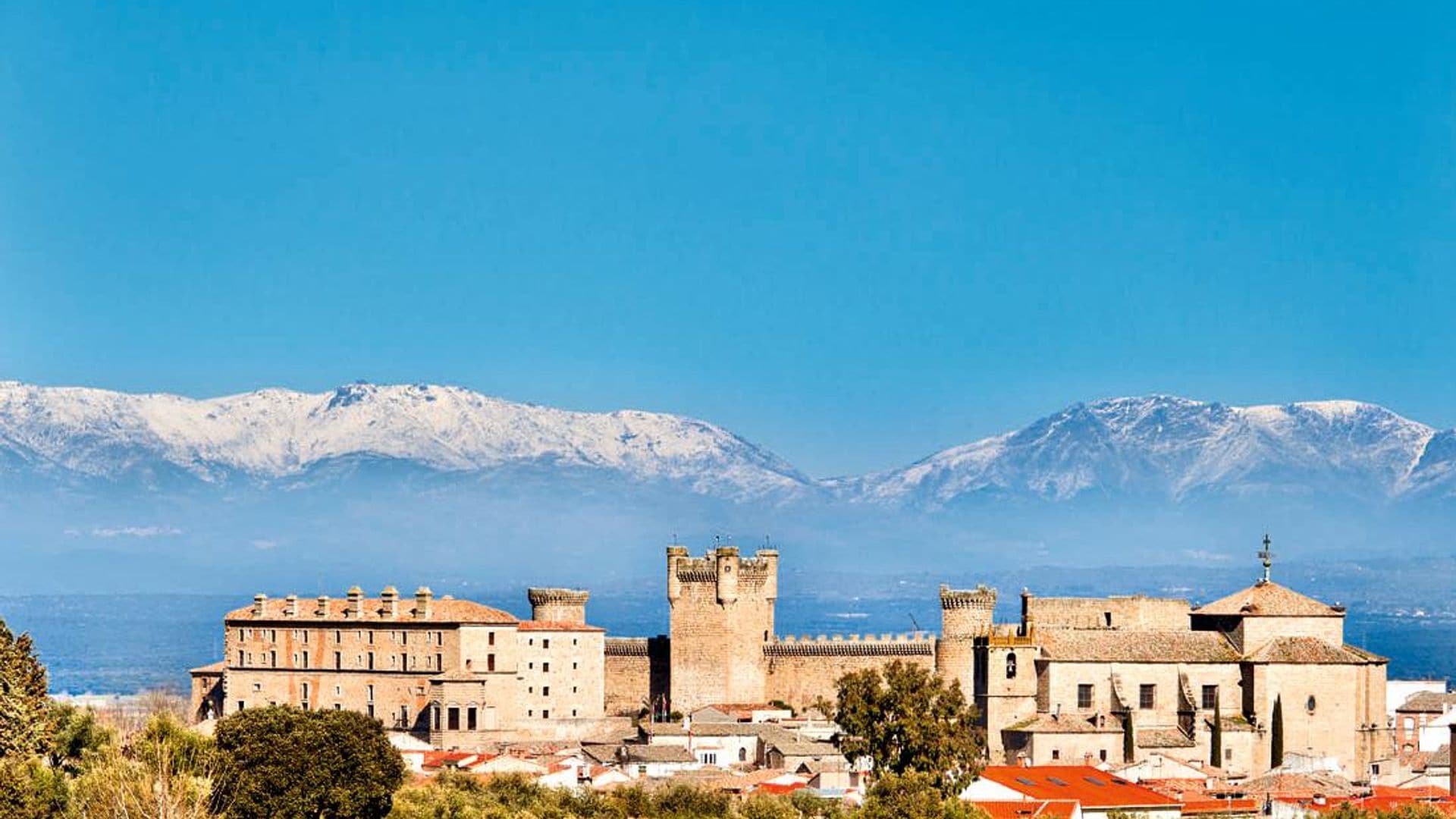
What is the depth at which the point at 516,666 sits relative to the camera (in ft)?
317

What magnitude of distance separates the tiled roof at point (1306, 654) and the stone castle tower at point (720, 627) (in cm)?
2110

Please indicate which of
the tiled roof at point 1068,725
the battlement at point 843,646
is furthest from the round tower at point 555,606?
the tiled roof at point 1068,725

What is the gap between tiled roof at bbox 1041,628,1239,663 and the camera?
3457 inches

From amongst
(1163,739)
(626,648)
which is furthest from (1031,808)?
(626,648)

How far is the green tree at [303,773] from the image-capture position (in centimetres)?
6669

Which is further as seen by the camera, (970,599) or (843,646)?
(843,646)

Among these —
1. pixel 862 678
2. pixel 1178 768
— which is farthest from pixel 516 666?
pixel 1178 768

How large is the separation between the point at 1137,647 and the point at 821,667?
54.6ft

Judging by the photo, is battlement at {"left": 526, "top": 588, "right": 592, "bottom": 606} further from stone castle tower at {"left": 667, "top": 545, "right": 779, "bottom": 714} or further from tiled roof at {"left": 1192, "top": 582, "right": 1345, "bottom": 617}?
tiled roof at {"left": 1192, "top": 582, "right": 1345, "bottom": 617}

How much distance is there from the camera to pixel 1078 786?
7194 cm

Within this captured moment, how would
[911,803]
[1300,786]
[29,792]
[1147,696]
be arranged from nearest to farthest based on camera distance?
[29,792]
[911,803]
[1300,786]
[1147,696]

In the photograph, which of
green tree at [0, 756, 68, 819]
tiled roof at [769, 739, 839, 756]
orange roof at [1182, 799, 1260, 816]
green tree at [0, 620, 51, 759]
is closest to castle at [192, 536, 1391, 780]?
tiled roof at [769, 739, 839, 756]

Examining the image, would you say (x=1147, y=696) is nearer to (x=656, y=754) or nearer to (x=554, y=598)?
(x=656, y=754)

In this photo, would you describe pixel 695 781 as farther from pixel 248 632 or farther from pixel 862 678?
pixel 248 632
